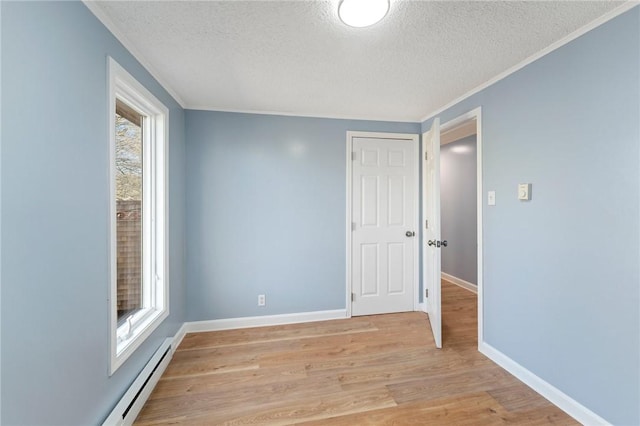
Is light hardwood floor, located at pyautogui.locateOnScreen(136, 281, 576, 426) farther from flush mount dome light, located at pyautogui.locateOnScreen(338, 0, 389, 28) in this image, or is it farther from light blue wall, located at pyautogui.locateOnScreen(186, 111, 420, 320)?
flush mount dome light, located at pyautogui.locateOnScreen(338, 0, 389, 28)

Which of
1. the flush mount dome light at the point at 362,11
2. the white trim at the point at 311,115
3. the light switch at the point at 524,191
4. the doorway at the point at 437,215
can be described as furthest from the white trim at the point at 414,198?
the flush mount dome light at the point at 362,11

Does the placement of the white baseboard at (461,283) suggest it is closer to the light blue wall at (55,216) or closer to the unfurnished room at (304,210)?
the unfurnished room at (304,210)

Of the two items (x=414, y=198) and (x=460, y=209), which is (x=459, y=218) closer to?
(x=460, y=209)

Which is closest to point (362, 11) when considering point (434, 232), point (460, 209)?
point (434, 232)

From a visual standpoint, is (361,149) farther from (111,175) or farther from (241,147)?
(111,175)

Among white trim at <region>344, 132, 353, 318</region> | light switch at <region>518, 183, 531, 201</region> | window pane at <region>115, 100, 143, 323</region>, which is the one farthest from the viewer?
white trim at <region>344, 132, 353, 318</region>

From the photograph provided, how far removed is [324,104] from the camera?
103 inches

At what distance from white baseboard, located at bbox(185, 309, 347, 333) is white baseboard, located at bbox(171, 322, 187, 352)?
4cm

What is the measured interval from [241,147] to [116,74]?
132 cm

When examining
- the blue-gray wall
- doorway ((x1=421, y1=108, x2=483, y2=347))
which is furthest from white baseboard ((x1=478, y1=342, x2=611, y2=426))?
the blue-gray wall

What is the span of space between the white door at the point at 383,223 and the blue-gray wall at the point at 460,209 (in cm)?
144

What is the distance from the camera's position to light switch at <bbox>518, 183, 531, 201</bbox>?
6.05 ft

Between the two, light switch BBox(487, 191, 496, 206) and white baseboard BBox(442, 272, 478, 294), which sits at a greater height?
light switch BBox(487, 191, 496, 206)

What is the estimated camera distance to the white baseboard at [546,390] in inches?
59.3
